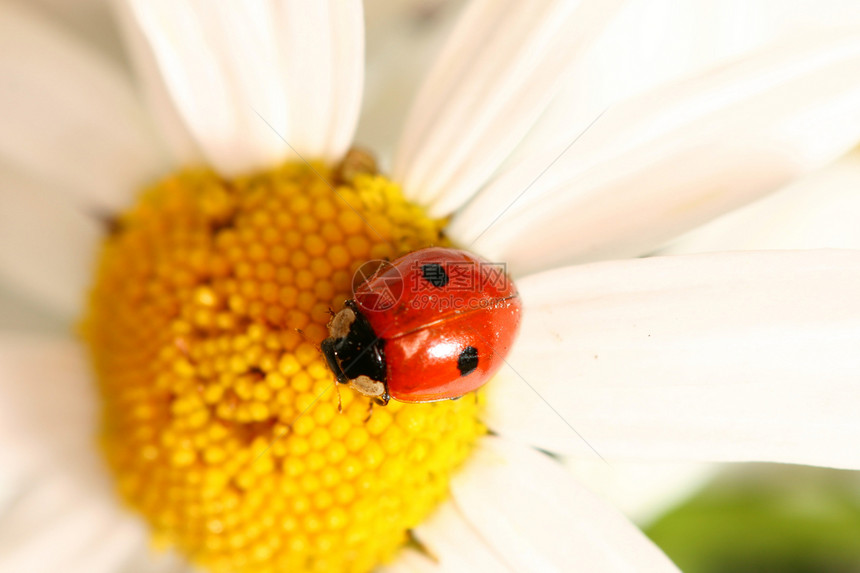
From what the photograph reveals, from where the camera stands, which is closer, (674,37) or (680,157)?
(680,157)

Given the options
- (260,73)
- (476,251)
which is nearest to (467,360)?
(476,251)

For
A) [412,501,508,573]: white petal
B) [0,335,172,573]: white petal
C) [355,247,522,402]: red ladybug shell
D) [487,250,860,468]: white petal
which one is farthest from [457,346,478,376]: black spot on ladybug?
[0,335,172,573]: white petal

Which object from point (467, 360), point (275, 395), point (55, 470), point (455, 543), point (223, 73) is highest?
point (223, 73)

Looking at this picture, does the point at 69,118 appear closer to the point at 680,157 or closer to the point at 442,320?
the point at 442,320

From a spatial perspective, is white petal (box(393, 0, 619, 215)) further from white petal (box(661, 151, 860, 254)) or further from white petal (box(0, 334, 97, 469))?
white petal (box(0, 334, 97, 469))

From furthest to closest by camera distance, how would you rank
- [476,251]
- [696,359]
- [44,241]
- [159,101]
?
[44,241] → [159,101] → [476,251] → [696,359]
